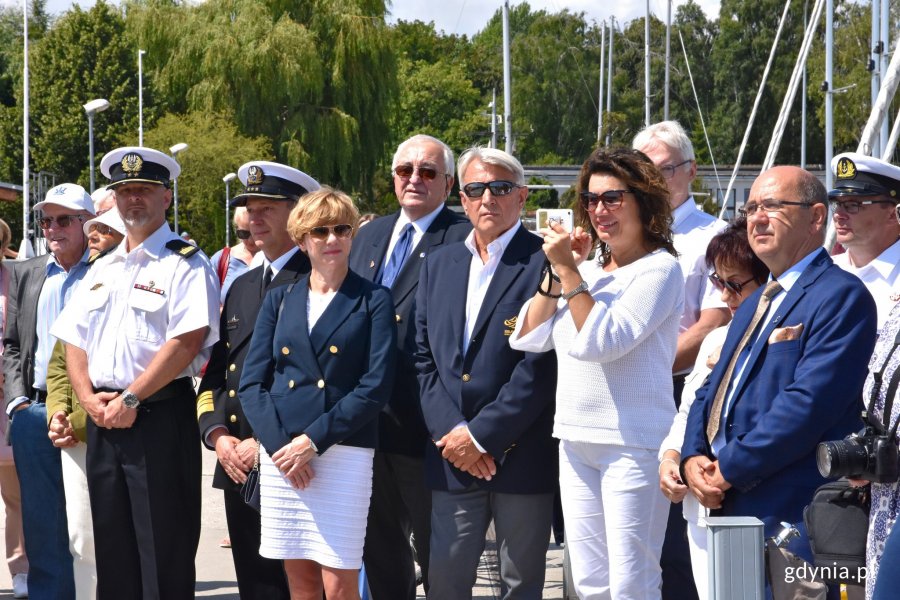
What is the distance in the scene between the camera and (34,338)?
659cm

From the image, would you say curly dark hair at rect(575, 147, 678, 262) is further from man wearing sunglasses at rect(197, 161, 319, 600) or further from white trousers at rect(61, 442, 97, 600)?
white trousers at rect(61, 442, 97, 600)

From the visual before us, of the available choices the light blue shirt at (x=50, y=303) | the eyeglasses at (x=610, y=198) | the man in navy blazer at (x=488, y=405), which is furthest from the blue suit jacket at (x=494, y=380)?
the light blue shirt at (x=50, y=303)

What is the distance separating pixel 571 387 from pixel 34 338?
3.37 m

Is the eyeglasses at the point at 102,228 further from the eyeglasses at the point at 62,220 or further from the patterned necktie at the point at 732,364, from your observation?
the patterned necktie at the point at 732,364

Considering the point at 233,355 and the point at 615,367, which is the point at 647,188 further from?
the point at 233,355

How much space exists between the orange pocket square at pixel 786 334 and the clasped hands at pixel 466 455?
138 cm

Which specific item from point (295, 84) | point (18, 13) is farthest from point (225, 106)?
point (18, 13)

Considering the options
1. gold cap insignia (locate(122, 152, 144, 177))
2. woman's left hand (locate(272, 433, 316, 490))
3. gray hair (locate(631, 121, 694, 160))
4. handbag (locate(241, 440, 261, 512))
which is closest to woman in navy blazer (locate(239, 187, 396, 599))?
woman's left hand (locate(272, 433, 316, 490))

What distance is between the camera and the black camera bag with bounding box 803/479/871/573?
138 inches

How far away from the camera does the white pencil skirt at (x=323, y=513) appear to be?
4.95 m

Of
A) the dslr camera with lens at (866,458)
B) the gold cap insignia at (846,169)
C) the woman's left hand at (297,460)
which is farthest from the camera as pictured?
the gold cap insignia at (846,169)

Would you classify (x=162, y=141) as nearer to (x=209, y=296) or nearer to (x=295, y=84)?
(x=295, y=84)

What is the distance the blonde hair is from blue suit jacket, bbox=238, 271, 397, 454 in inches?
10.8

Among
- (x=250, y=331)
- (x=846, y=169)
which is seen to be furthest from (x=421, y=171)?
→ (x=846, y=169)
